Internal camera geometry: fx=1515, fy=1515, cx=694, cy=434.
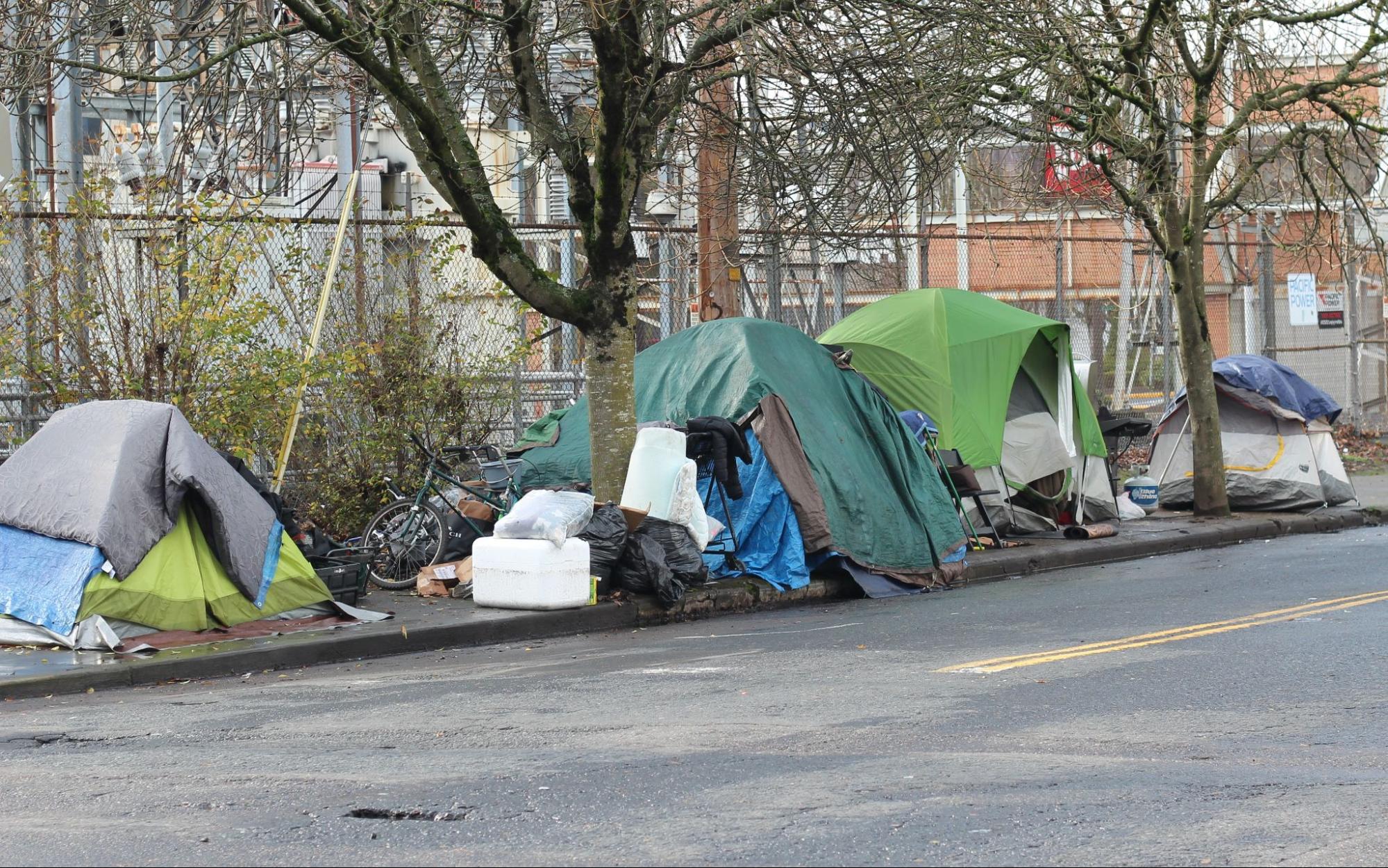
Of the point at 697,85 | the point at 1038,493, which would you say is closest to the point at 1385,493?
the point at 1038,493

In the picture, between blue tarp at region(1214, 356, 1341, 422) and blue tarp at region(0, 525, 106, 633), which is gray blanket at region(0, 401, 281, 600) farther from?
blue tarp at region(1214, 356, 1341, 422)

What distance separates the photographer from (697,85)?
11047mm

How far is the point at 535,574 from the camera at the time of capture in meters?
10.3

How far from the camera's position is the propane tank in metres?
16.8

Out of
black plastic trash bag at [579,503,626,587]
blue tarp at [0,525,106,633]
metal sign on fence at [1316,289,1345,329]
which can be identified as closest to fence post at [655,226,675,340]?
black plastic trash bag at [579,503,626,587]

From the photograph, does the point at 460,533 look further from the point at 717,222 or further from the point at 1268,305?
the point at 1268,305

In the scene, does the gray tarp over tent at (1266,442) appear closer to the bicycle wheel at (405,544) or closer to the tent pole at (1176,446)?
the tent pole at (1176,446)

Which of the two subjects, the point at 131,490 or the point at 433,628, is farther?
the point at 433,628

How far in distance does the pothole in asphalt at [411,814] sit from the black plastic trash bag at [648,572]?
558cm

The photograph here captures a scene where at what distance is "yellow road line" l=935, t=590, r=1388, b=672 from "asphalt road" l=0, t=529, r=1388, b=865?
4 centimetres

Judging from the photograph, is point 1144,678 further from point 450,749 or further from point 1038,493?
point 1038,493

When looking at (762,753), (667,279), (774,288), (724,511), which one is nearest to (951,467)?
(724,511)

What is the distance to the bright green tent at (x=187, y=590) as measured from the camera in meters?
9.01

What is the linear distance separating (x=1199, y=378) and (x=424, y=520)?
869 cm
